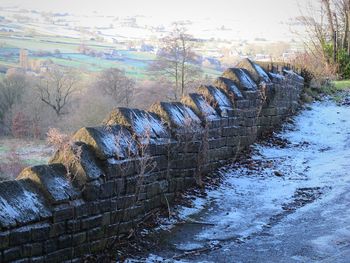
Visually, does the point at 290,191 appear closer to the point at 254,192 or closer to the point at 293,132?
the point at 254,192

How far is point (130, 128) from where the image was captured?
6090 mm

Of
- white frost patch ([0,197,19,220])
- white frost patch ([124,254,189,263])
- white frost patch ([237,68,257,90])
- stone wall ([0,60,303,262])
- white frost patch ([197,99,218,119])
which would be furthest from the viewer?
white frost patch ([237,68,257,90])

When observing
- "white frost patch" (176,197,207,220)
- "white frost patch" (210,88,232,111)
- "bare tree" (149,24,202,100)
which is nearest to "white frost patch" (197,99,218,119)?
"white frost patch" (210,88,232,111)

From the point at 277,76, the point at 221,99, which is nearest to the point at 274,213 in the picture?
the point at 221,99

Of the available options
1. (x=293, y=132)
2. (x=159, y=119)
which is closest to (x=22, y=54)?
(x=293, y=132)

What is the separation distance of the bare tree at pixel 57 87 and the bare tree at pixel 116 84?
3.18 meters

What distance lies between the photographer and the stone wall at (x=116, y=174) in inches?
172

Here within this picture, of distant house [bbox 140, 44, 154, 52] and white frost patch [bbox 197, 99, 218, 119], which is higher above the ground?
distant house [bbox 140, 44, 154, 52]

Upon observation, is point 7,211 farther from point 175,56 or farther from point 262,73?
point 175,56

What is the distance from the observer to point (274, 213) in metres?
6.79

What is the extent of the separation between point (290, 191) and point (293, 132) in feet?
12.5

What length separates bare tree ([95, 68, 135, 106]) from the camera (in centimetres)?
3597

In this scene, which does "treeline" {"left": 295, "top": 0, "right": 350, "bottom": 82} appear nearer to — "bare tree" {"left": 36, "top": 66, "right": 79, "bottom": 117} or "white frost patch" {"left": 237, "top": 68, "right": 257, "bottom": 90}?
"white frost patch" {"left": 237, "top": 68, "right": 257, "bottom": 90}

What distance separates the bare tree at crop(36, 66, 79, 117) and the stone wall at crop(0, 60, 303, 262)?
34226mm
